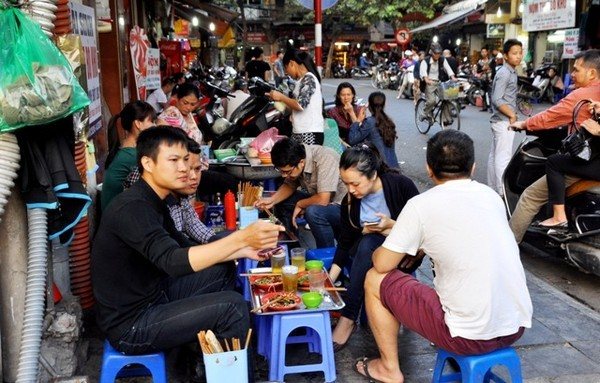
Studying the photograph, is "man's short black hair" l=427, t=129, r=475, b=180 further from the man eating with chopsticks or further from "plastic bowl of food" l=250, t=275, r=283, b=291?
the man eating with chopsticks

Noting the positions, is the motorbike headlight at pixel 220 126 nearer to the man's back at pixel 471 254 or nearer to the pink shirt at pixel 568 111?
the pink shirt at pixel 568 111

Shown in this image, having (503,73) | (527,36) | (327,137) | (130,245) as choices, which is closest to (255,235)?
(130,245)

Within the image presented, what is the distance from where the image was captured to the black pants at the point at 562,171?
15.7 feet

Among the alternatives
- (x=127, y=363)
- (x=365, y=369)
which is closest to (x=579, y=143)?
(x=365, y=369)

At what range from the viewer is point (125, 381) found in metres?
3.59

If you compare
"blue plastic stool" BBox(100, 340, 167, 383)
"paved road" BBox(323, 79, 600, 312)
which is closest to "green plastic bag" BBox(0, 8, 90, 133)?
"blue plastic stool" BBox(100, 340, 167, 383)

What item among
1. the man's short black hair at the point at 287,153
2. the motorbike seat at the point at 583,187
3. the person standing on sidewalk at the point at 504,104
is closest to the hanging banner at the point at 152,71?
the man's short black hair at the point at 287,153

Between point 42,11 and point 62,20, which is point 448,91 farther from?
point 42,11

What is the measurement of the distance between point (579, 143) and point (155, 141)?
10.6ft

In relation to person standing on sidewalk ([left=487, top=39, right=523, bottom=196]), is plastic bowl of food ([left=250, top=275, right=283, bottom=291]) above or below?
below

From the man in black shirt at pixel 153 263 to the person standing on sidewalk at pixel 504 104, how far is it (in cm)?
459

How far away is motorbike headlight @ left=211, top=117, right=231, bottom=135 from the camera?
28.3ft

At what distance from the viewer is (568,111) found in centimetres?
514

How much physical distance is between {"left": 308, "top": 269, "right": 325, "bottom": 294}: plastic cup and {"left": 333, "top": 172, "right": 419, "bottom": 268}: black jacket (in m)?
0.57
